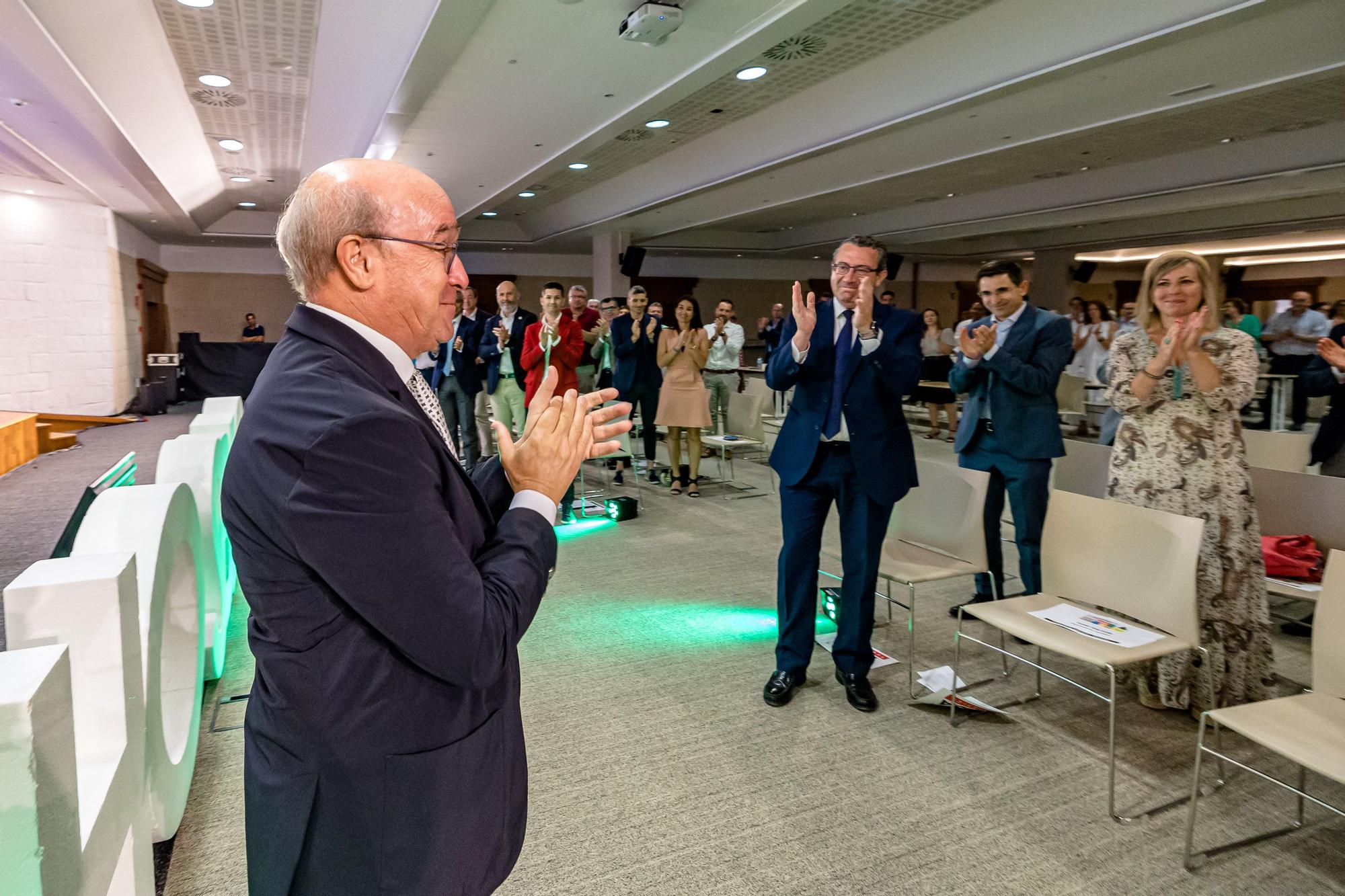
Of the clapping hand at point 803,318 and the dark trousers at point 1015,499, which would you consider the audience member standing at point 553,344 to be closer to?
the dark trousers at point 1015,499

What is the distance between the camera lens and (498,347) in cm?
653

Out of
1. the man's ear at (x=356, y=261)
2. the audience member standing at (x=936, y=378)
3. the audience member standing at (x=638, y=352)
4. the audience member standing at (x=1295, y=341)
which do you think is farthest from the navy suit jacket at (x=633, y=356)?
the audience member standing at (x=1295, y=341)

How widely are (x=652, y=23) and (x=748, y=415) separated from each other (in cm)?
314

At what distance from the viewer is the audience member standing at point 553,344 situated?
5.78m

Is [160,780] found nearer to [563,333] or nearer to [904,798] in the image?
[904,798]

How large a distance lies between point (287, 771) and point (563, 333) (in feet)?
16.2

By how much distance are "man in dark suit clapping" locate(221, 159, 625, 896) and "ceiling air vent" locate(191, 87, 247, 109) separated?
7703 millimetres

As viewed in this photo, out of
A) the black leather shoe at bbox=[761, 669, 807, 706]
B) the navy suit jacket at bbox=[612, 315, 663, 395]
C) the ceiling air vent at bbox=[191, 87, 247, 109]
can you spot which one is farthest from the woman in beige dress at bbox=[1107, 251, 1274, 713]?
the ceiling air vent at bbox=[191, 87, 247, 109]

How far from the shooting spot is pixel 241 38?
19.5 feet

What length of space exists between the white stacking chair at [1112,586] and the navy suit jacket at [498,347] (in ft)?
14.7

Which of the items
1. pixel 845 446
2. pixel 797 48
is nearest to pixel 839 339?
pixel 845 446

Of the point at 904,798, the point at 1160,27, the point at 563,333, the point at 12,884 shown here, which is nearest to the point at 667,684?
the point at 904,798

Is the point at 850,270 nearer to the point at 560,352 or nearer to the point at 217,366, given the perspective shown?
the point at 560,352

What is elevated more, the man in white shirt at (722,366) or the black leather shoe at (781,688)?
the man in white shirt at (722,366)
